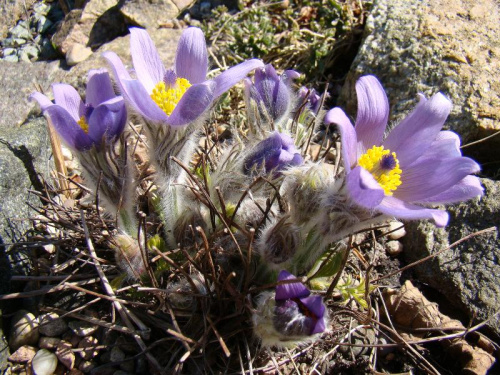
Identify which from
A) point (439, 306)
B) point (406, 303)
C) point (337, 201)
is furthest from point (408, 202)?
point (439, 306)

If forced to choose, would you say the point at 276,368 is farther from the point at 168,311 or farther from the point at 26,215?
the point at 26,215

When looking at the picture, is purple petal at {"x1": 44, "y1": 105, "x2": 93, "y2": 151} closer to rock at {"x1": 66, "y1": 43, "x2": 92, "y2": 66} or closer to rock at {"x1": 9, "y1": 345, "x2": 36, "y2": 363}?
rock at {"x1": 9, "y1": 345, "x2": 36, "y2": 363}

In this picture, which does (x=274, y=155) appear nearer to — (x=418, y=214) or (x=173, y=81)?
(x=173, y=81)

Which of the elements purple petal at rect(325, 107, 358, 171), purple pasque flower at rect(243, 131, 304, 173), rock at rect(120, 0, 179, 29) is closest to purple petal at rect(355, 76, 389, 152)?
purple petal at rect(325, 107, 358, 171)

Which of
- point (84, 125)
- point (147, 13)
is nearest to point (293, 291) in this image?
point (84, 125)

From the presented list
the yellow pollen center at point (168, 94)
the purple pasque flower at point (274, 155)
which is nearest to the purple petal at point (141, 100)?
the yellow pollen center at point (168, 94)
